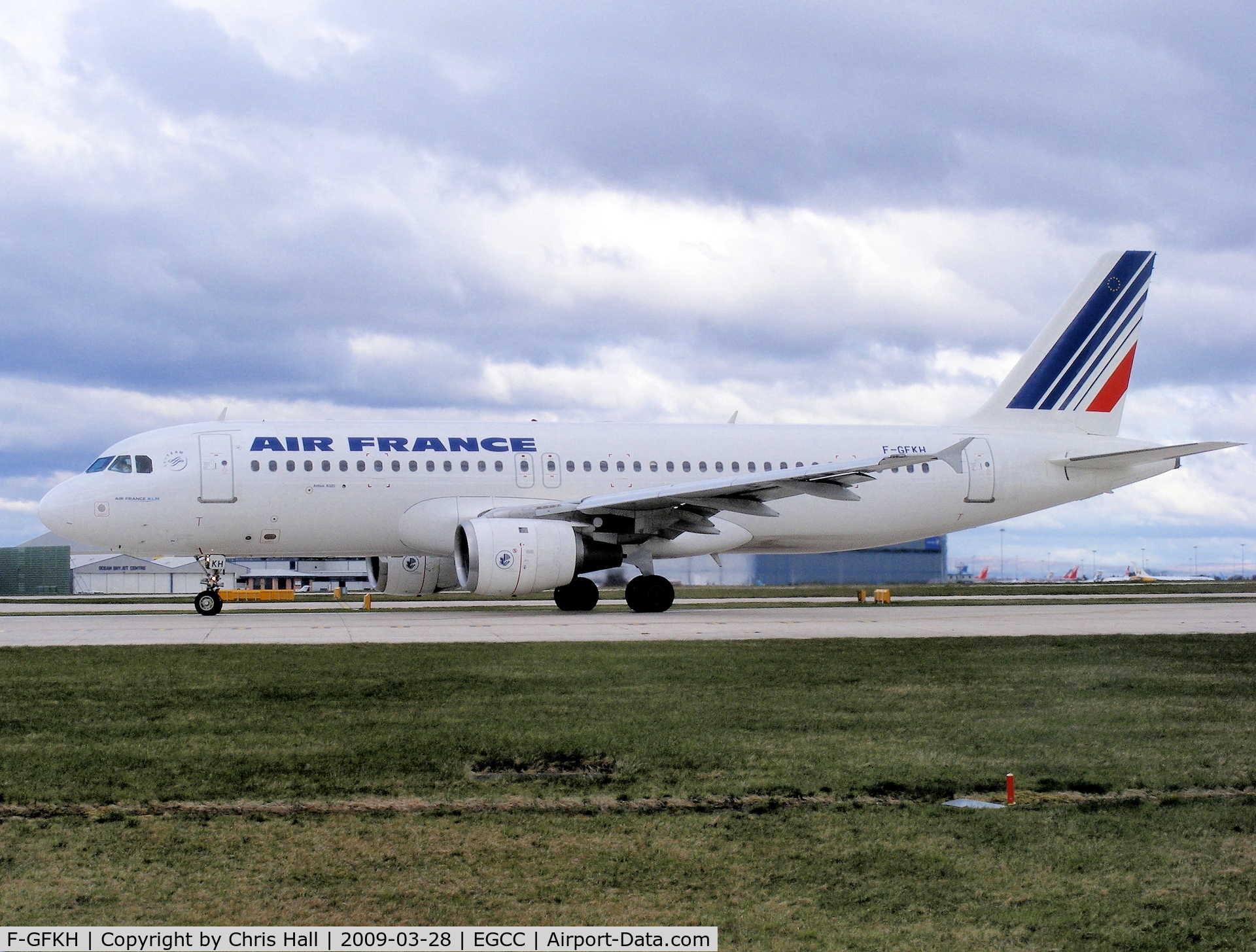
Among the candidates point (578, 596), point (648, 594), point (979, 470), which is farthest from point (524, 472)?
point (979, 470)

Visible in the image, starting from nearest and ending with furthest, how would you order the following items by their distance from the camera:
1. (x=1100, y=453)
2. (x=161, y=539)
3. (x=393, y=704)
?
(x=393, y=704), (x=161, y=539), (x=1100, y=453)

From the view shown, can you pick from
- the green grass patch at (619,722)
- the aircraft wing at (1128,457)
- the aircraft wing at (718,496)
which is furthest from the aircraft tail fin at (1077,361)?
the green grass patch at (619,722)

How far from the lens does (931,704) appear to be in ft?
35.6

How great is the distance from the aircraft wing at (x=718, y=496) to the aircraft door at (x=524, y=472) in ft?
2.49

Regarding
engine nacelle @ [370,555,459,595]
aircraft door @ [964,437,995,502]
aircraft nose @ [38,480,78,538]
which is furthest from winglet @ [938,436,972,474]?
aircraft nose @ [38,480,78,538]

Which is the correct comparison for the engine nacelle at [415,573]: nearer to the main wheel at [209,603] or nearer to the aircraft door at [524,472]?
the aircraft door at [524,472]

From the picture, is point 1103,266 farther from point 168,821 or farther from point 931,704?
point 168,821

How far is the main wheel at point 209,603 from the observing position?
83.4ft

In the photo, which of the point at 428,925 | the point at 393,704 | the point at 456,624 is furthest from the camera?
the point at 456,624

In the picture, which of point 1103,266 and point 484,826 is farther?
point 1103,266

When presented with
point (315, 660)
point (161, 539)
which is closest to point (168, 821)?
point (315, 660)

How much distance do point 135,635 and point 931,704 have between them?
1366 centimetres

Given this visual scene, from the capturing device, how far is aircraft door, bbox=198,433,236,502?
2458 centimetres

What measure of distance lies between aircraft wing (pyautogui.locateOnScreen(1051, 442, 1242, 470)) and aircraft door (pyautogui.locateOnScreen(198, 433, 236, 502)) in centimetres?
1995
